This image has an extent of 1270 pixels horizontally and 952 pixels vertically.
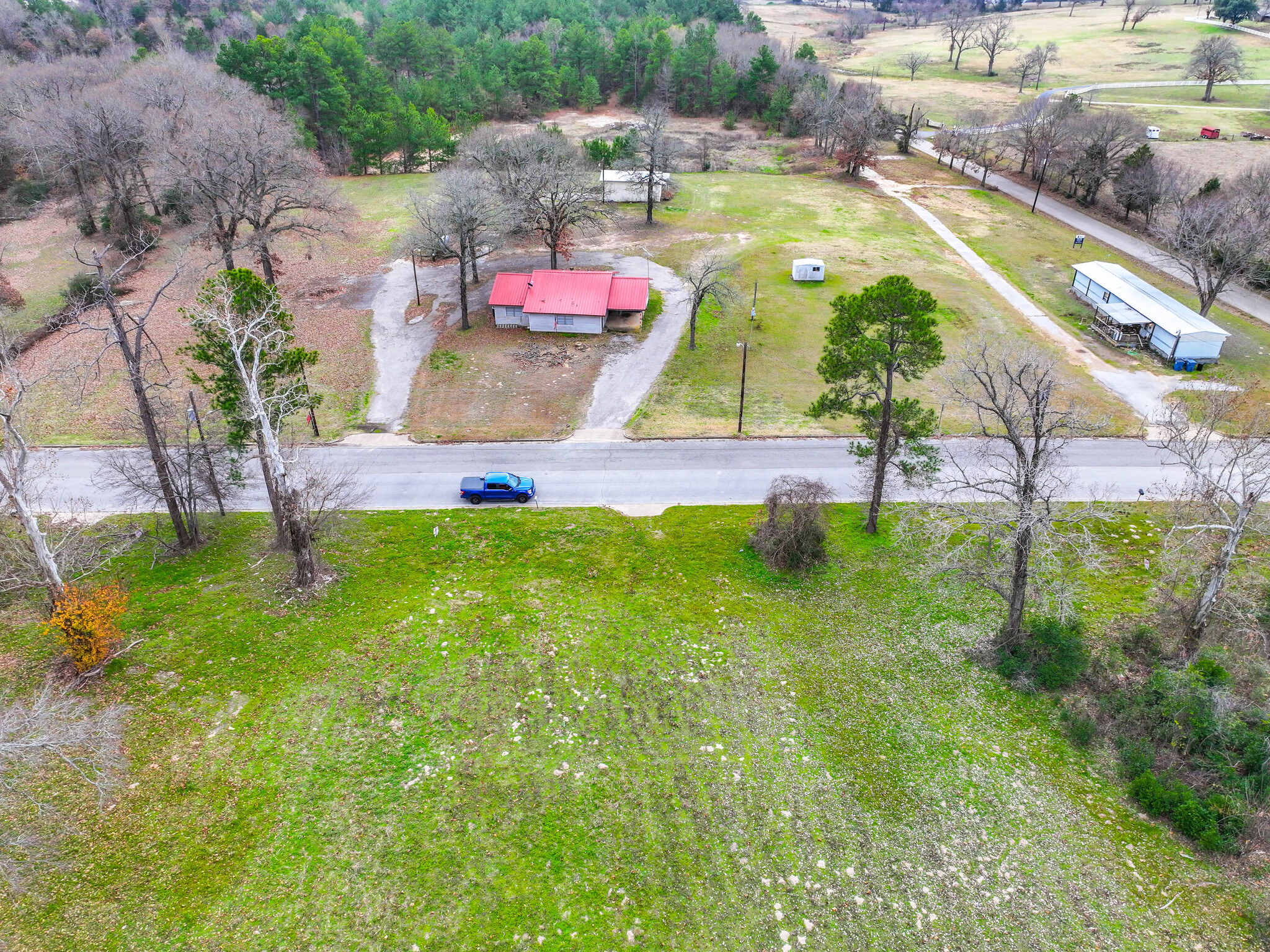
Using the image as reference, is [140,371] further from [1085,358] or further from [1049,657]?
[1085,358]

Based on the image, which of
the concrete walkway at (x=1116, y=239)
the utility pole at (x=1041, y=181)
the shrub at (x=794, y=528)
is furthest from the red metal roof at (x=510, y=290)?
the utility pole at (x=1041, y=181)

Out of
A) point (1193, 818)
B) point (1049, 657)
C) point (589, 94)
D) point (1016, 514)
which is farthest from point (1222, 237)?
point (589, 94)

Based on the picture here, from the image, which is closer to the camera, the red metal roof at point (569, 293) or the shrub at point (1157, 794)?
the shrub at point (1157, 794)

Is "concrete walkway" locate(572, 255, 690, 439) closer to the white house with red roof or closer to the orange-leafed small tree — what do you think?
the white house with red roof

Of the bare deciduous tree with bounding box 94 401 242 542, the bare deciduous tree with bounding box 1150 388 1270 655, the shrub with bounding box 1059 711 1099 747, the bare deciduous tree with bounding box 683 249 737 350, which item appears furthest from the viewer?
the bare deciduous tree with bounding box 683 249 737 350

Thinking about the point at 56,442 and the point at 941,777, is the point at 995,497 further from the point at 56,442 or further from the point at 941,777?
the point at 56,442

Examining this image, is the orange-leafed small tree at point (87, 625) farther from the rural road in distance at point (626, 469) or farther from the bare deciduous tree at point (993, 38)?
the bare deciduous tree at point (993, 38)

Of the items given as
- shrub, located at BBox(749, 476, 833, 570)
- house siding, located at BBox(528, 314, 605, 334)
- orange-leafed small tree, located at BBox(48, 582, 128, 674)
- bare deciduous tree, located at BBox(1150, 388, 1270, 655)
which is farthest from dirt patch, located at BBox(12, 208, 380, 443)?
bare deciduous tree, located at BBox(1150, 388, 1270, 655)
